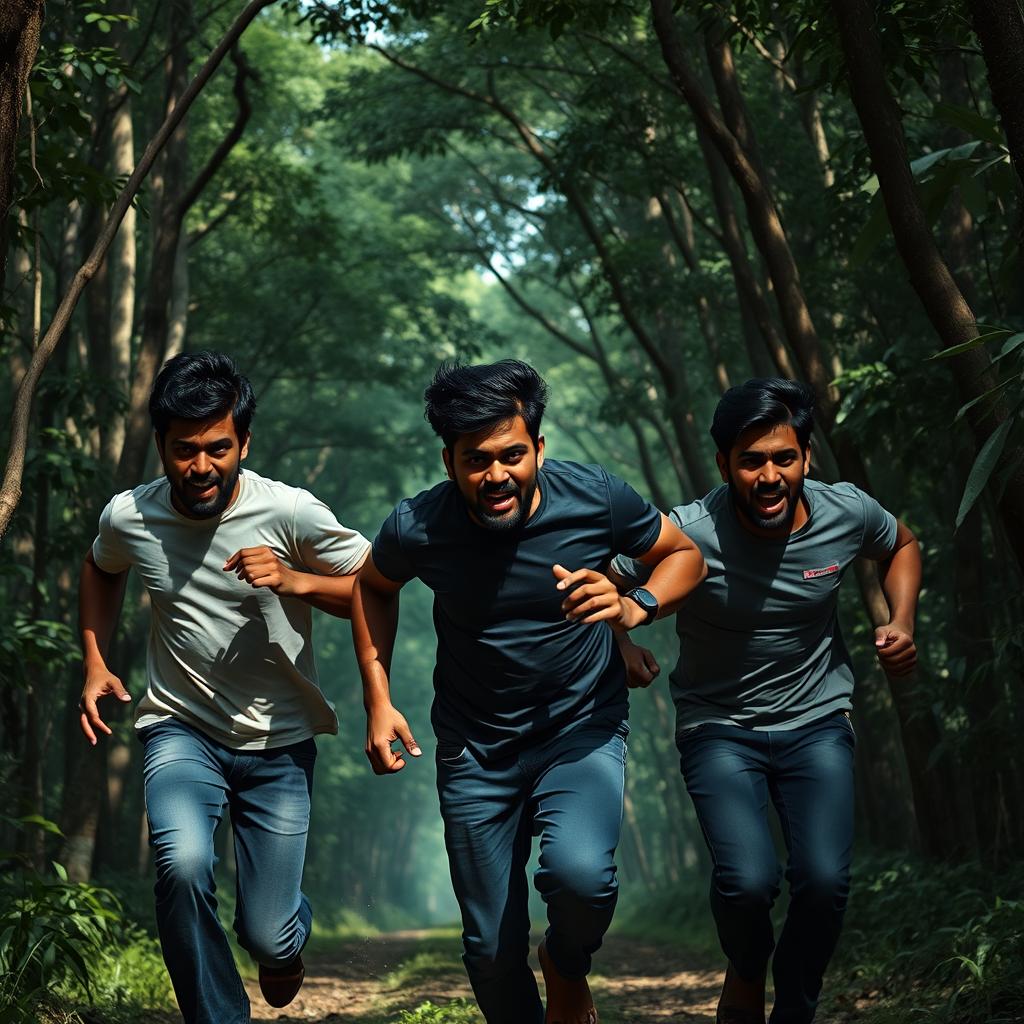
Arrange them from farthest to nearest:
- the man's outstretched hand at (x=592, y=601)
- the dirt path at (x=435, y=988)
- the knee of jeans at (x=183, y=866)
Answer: the dirt path at (x=435, y=988), the knee of jeans at (x=183, y=866), the man's outstretched hand at (x=592, y=601)

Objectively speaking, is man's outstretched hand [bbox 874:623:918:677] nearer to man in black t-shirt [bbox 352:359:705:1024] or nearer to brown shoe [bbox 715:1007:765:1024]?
man in black t-shirt [bbox 352:359:705:1024]

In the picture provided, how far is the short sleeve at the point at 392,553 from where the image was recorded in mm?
4930

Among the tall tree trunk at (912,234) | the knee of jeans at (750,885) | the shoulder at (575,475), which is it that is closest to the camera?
the shoulder at (575,475)

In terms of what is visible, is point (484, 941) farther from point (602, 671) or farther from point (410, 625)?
point (410, 625)

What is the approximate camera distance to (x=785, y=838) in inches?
201

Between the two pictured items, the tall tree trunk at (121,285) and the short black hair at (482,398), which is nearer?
the short black hair at (482,398)

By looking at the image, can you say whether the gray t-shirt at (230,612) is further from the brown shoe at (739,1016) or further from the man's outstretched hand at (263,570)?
the brown shoe at (739,1016)

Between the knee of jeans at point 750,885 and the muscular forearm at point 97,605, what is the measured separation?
236 centimetres

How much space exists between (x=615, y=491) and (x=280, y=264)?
17908 millimetres

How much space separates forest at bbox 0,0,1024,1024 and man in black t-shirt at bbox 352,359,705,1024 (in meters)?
1.34

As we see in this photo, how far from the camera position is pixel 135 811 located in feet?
70.8

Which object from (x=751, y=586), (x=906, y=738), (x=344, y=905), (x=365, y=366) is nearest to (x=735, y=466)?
(x=751, y=586)

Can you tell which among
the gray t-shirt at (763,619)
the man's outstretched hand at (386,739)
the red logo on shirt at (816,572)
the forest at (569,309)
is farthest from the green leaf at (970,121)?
the man's outstretched hand at (386,739)

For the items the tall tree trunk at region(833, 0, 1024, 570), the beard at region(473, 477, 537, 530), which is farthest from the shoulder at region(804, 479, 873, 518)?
the beard at region(473, 477, 537, 530)
